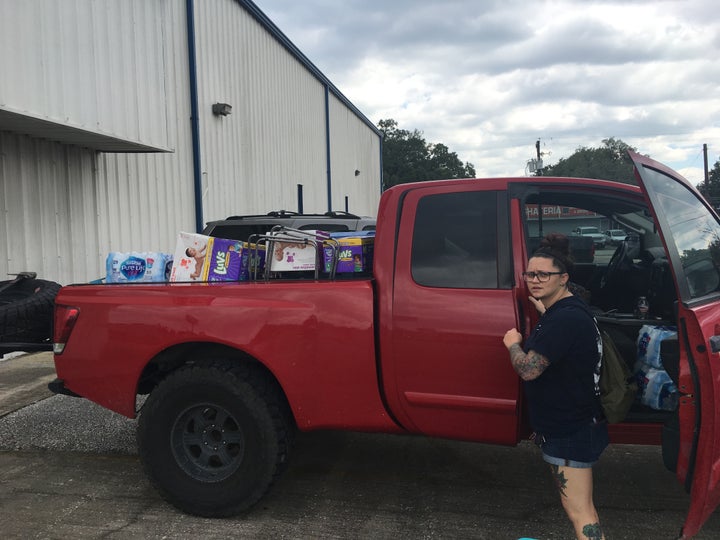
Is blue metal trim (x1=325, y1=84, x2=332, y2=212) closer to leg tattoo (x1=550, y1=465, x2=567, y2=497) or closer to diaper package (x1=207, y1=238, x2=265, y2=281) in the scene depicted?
diaper package (x1=207, y1=238, x2=265, y2=281)

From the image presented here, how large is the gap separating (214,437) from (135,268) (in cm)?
125

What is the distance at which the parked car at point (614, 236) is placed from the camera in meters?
3.81

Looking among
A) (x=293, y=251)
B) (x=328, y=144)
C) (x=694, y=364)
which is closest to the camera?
(x=694, y=364)

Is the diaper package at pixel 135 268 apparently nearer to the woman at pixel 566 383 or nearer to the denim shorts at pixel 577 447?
the woman at pixel 566 383

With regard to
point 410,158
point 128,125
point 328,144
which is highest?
point 410,158

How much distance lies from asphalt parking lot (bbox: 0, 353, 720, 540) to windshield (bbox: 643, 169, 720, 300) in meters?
1.41

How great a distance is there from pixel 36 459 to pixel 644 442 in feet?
13.6

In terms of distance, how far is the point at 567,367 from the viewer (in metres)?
2.44

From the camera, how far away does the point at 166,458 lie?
3.32m

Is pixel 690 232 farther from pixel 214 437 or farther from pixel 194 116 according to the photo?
pixel 194 116

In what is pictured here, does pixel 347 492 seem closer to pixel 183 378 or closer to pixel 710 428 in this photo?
pixel 183 378

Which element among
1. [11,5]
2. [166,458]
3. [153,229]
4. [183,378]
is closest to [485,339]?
[183,378]

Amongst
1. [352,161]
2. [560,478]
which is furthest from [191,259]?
[352,161]

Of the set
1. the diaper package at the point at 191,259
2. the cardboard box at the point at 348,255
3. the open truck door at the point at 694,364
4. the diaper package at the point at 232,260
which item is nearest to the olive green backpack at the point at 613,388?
the open truck door at the point at 694,364
